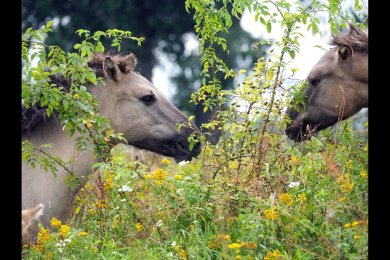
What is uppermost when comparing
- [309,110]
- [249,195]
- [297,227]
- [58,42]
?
[58,42]

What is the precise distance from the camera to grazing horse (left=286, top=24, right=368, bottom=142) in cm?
724

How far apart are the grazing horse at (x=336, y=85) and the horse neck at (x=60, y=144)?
1951mm

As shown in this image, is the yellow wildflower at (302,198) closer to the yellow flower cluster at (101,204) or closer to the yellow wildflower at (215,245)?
the yellow wildflower at (215,245)

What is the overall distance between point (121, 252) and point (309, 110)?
2.91 meters

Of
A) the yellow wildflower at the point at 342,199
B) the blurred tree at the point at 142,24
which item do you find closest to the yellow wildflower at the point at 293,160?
the yellow wildflower at the point at 342,199

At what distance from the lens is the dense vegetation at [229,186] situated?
16.9ft

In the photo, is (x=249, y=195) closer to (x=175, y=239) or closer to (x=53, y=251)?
(x=175, y=239)

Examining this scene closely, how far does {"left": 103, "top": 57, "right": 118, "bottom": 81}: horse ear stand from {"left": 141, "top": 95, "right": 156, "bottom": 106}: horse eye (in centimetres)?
35

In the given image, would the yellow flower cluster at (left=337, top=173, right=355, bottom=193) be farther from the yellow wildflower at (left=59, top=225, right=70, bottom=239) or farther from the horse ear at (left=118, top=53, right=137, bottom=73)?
the horse ear at (left=118, top=53, right=137, bottom=73)

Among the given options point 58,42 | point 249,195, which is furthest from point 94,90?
point 58,42

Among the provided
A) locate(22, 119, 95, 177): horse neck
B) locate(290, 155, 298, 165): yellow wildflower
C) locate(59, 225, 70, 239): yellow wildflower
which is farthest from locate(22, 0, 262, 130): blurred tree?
locate(59, 225, 70, 239): yellow wildflower

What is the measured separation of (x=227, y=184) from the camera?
602 centimetres

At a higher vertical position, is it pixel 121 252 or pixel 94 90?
pixel 94 90

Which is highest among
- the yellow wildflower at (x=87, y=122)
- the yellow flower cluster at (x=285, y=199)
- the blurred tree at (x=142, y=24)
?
the blurred tree at (x=142, y=24)
